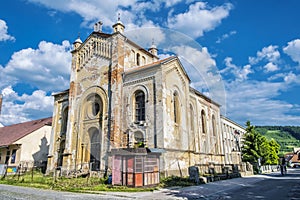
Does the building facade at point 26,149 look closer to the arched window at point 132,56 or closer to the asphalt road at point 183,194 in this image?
the asphalt road at point 183,194

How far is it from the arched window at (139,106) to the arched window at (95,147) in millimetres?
5364

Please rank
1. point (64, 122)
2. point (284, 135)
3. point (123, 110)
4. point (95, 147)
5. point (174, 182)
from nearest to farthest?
1. point (174, 182)
2. point (123, 110)
3. point (95, 147)
4. point (64, 122)
5. point (284, 135)

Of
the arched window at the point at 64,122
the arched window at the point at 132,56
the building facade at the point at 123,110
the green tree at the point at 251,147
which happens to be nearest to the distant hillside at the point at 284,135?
the green tree at the point at 251,147

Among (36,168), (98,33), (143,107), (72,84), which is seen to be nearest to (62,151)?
(36,168)

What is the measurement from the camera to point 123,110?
66.9ft

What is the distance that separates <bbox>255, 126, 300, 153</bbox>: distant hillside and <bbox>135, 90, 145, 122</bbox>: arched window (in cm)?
11986

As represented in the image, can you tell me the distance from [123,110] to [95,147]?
552 centimetres

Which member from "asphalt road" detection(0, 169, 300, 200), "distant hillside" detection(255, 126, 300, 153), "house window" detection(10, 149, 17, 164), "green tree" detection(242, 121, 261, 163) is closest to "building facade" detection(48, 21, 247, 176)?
"asphalt road" detection(0, 169, 300, 200)

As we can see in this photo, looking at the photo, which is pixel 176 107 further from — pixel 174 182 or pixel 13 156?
pixel 13 156

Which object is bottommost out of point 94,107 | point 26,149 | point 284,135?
point 26,149

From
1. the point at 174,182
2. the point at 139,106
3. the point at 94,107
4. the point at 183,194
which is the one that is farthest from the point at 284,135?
the point at 183,194

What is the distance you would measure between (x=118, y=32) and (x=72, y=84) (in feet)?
28.9

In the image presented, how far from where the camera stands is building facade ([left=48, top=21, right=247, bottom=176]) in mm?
18500

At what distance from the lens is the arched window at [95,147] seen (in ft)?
70.0
